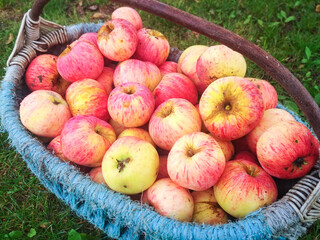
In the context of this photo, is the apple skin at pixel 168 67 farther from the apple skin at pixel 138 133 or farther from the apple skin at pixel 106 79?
the apple skin at pixel 138 133

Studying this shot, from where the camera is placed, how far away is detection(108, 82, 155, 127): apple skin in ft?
5.08

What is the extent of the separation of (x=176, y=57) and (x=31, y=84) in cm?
103

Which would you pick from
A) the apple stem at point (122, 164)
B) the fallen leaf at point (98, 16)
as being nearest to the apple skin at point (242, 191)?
the apple stem at point (122, 164)

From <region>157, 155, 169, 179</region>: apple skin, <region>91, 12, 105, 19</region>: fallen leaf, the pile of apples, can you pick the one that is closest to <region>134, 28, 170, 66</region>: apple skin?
the pile of apples

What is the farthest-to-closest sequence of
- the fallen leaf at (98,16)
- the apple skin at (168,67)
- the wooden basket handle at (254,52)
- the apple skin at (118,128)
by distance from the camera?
the fallen leaf at (98,16) < the apple skin at (168,67) < the apple skin at (118,128) < the wooden basket handle at (254,52)

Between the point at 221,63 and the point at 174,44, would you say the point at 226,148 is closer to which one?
the point at 221,63

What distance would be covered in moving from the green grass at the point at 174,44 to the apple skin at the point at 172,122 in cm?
74

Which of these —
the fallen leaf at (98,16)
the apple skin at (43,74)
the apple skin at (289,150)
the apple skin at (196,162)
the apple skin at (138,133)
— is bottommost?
the fallen leaf at (98,16)

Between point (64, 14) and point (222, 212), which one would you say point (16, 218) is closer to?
point (222, 212)

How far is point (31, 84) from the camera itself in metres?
1.97

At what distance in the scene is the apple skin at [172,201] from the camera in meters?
1.36

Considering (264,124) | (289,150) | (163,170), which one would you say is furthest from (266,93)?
(163,170)

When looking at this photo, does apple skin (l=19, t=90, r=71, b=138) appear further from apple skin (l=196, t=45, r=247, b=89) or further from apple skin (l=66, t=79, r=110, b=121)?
apple skin (l=196, t=45, r=247, b=89)

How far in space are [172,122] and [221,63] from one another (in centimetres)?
45
